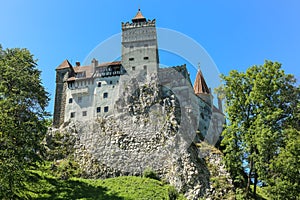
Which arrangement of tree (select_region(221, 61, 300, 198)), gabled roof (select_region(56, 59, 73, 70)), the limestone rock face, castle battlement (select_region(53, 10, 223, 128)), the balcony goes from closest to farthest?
tree (select_region(221, 61, 300, 198)) < the limestone rock face < castle battlement (select_region(53, 10, 223, 128)) < the balcony < gabled roof (select_region(56, 59, 73, 70))

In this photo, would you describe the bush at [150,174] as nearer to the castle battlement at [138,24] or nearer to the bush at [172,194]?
the bush at [172,194]

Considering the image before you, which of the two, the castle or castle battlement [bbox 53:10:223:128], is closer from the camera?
castle battlement [bbox 53:10:223:128]

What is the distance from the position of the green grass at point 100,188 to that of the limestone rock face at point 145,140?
6.74ft

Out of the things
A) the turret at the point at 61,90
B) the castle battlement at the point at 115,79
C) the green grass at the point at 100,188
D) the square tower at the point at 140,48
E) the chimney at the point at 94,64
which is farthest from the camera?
the chimney at the point at 94,64

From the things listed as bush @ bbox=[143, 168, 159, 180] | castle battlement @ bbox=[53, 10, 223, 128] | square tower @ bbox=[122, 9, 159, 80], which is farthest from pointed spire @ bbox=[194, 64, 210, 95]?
bush @ bbox=[143, 168, 159, 180]

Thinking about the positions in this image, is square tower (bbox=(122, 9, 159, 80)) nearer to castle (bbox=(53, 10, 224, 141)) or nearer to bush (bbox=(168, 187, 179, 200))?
castle (bbox=(53, 10, 224, 141))

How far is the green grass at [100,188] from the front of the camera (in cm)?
3165

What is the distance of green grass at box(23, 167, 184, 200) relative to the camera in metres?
31.6

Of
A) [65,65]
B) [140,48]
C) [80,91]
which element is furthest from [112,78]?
[65,65]

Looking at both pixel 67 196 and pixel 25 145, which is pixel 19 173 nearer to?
pixel 25 145

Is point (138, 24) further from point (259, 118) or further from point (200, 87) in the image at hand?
point (259, 118)

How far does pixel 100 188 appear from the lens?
35.0 m

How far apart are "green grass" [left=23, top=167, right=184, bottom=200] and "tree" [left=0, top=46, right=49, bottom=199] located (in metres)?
6.35

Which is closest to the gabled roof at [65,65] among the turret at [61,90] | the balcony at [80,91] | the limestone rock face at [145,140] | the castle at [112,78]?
the turret at [61,90]
